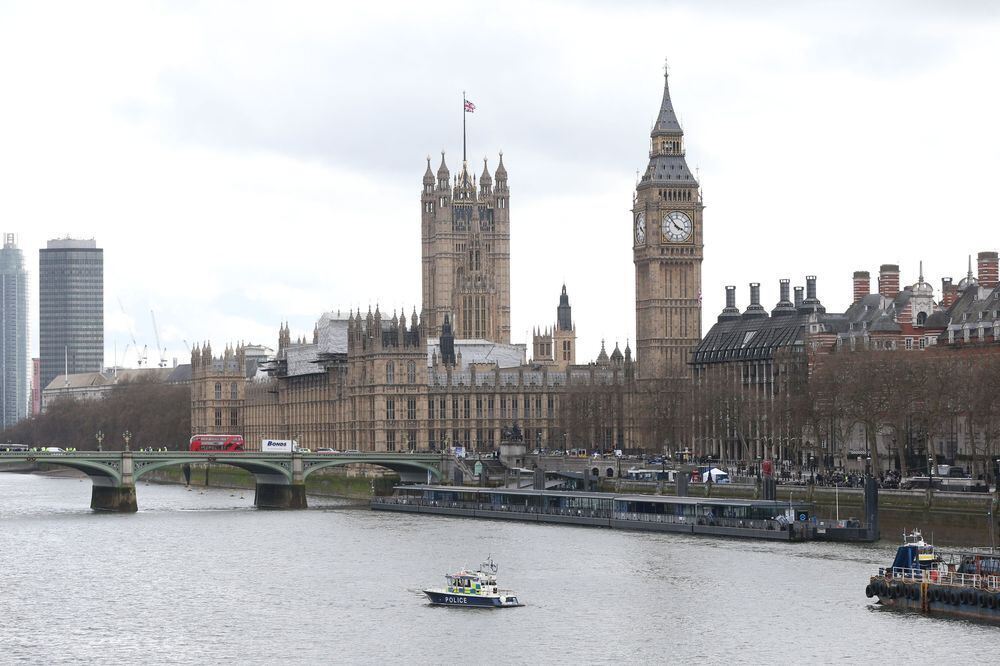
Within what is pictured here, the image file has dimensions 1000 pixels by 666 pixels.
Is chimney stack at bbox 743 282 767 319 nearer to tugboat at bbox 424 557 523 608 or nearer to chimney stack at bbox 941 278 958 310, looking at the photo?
chimney stack at bbox 941 278 958 310

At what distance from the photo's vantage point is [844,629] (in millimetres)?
68688

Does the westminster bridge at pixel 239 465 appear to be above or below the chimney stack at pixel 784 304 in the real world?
below

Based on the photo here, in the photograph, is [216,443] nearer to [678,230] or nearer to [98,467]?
[678,230]

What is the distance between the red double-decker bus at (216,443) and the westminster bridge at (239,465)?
23.9 metres

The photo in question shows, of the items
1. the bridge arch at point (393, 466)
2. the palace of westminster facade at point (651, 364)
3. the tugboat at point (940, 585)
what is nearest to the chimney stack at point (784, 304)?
the palace of westminster facade at point (651, 364)

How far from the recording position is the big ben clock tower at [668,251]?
16150 centimetres

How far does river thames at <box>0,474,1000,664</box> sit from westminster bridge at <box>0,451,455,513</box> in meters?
16.4

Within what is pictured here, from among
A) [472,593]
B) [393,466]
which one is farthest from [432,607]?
[393,466]

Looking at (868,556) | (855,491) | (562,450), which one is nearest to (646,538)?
(855,491)

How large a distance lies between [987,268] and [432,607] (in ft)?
190

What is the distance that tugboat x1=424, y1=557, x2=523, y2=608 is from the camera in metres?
76.8

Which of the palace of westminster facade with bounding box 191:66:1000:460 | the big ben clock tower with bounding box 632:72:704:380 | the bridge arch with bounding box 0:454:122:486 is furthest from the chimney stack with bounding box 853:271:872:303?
the bridge arch with bounding box 0:454:122:486

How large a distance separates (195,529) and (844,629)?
5139 centimetres

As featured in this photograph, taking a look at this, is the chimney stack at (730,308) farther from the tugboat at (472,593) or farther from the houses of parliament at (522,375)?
the tugboat at (472,593)
